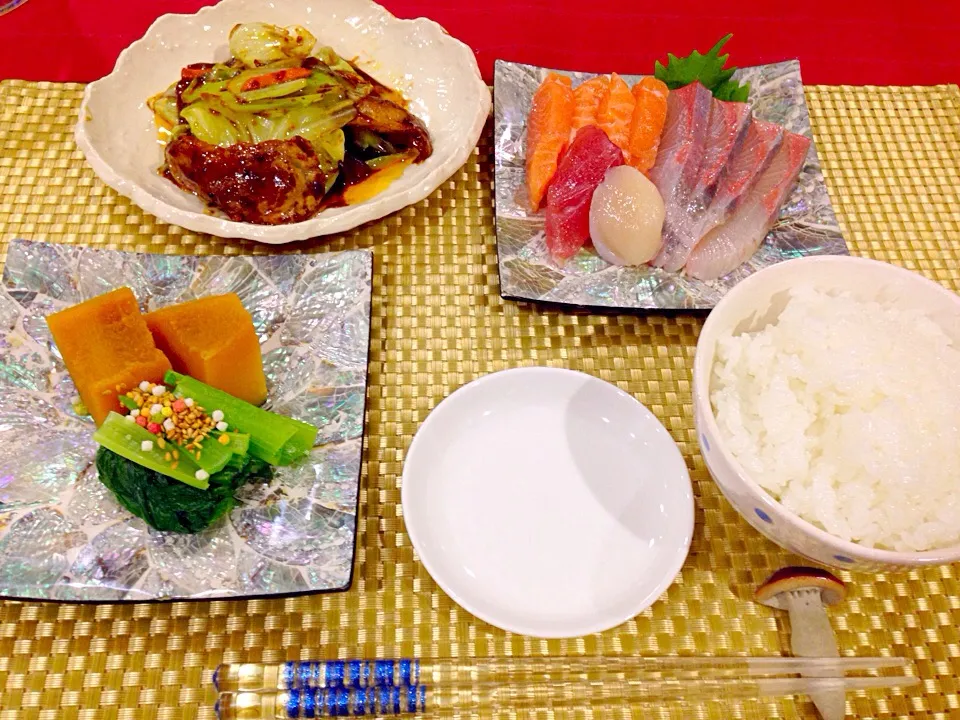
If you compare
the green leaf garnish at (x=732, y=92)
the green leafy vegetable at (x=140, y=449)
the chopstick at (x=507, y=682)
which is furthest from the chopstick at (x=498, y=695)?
the green leaf garnish at (x=732, y=92)

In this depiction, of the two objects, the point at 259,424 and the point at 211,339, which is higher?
the point at 211,339

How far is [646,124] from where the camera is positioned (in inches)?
70.2

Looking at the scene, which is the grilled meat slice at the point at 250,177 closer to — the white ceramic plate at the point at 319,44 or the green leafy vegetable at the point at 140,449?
the white ceramic plate at the point at 319,44

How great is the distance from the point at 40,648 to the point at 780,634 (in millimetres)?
1324

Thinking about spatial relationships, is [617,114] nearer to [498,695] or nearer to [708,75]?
[708,75]

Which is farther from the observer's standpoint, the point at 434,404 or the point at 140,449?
the point at 434,404

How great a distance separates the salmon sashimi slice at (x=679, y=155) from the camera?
1.63 m

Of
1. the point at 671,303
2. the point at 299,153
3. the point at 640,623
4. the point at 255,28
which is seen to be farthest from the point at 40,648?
the point at 255,28

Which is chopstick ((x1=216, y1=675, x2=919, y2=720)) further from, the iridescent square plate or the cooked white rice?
the cooked white rice

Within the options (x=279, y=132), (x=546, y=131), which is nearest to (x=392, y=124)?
(x=279, y=132)

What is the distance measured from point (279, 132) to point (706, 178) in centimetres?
113

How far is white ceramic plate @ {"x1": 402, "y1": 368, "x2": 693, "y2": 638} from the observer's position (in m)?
1.14

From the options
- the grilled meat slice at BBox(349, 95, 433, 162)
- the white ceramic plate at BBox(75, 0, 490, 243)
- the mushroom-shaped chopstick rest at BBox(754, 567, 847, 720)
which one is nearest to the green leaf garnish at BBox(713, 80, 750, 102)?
the white ceramic plate at BBox(75, 0, 490, 243)

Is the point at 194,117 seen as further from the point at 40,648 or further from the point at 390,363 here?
the point at 40,648
